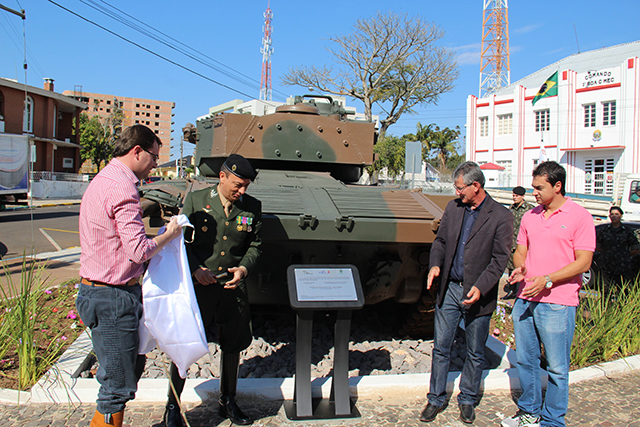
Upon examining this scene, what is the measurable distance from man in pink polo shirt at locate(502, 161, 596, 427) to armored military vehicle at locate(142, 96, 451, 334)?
40.5 inches

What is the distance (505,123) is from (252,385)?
3349cm

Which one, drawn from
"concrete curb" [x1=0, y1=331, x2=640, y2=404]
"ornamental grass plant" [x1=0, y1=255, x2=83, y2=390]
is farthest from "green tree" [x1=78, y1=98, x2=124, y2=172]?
"concrete curb" [x1=0, y1=331, x2=640, y2=404]

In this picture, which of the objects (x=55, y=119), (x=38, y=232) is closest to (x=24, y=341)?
(x=38, y=232)

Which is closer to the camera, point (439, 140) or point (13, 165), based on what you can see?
point (13, 165)

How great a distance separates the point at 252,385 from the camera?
12.5ft

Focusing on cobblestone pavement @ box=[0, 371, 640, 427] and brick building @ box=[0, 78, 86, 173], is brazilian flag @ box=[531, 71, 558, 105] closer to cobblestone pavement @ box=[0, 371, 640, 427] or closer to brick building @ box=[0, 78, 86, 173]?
brick building @ box=[0, 78, 86, 173]

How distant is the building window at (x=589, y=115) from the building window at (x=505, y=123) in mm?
5011

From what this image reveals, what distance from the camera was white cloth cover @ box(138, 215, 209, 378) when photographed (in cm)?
275

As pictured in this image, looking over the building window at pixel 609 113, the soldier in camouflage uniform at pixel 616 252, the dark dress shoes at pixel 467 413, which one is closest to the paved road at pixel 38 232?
the dark dress shoes at pixel 467 413

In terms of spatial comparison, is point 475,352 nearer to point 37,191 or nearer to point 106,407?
point 106,407

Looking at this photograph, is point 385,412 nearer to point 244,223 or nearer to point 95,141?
point 244,223

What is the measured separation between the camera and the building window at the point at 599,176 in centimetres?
2741

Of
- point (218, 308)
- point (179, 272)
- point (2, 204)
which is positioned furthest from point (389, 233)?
point (2, 204)

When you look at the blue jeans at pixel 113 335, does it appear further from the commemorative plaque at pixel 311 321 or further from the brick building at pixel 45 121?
the brick building at pixel 45 121
